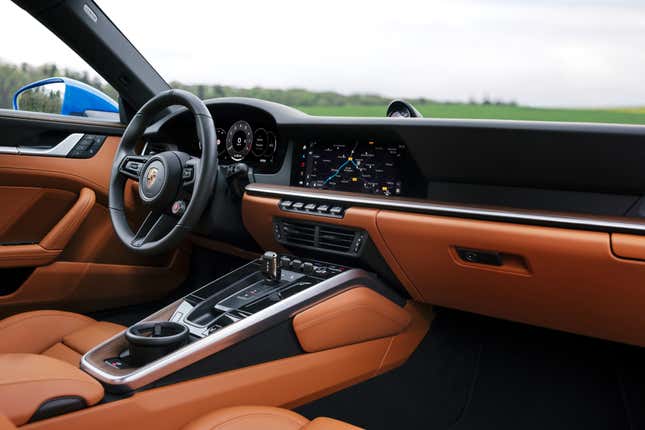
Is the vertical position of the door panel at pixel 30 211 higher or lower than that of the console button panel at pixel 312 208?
lower

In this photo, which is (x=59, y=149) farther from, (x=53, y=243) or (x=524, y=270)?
(x=524, y=270)

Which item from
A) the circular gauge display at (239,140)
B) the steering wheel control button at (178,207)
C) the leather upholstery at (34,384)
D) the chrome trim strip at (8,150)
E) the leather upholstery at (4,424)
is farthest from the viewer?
the circular gauge display at (239,140)

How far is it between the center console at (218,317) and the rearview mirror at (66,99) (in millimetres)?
1150

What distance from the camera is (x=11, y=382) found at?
52.2 inches

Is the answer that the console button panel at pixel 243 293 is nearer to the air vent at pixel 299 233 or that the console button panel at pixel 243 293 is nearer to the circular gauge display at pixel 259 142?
the air vent at pixel 299 233

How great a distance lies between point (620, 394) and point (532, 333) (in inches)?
13.2

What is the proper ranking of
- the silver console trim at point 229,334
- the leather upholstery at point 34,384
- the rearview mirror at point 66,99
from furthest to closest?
the rearview mirror at point 66,99 < the silver console trim at point 229,334 < the leather upholstery at point 34,384

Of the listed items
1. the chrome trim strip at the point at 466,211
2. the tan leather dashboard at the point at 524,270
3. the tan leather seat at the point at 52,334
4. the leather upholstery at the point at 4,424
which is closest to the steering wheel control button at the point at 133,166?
the chrome trim strip at the point at 466,211

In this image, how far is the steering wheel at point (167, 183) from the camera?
1863 millimetres

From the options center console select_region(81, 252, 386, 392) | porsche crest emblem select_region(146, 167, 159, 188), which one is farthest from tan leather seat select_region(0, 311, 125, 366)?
porsche crest emblem select_region(146, 167, 159, 188)

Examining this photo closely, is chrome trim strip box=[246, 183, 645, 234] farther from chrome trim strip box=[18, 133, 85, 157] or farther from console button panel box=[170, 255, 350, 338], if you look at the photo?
chrome trim strip box=[18, 133, 85, 157]

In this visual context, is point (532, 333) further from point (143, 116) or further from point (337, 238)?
point (143, 116)

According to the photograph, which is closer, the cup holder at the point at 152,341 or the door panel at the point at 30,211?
the cup holder at the point at 152,341

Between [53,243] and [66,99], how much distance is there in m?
0.68
